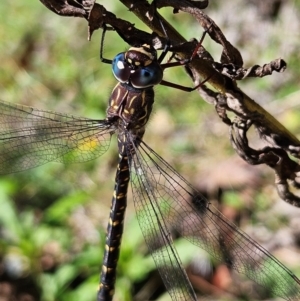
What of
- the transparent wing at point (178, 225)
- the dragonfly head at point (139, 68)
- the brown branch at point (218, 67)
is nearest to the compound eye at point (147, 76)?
the dragonfly head at point (139, 68)

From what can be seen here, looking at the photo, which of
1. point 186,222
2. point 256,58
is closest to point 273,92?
point 256,58

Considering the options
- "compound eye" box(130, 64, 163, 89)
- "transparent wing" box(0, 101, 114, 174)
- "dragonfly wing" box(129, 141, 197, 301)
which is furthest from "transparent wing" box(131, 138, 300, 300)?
"compound eye" box(130, 64, 163, 89)

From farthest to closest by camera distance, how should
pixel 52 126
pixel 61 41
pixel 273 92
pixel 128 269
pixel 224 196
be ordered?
pixel 61 41, pixel 273 92, pixel 224 196, pixel 128 269, pixel 52 126

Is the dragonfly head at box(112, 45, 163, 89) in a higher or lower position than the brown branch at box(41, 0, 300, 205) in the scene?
higher

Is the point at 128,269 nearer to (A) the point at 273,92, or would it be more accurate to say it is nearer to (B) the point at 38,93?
(A) the point at 273,92

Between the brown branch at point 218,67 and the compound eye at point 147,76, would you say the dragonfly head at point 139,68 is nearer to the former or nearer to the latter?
the compound eye at point 147,76

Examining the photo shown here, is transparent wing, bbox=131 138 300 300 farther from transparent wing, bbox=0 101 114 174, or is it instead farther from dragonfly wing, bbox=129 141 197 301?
transparent wing, bbox=0 101 114 174

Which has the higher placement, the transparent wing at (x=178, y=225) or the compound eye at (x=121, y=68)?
the compound eye at (x=121, y=68)
